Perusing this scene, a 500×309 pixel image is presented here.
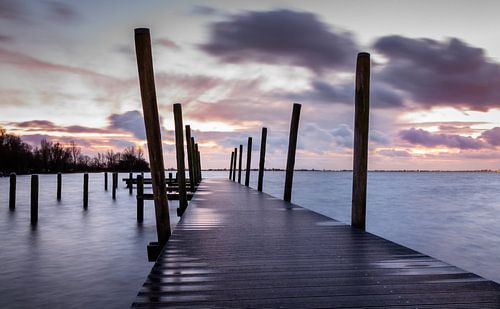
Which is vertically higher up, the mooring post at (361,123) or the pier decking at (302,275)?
the mooring post at (361,123)

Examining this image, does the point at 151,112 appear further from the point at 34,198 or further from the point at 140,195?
the point at 34,198

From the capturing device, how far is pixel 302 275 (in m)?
3.73

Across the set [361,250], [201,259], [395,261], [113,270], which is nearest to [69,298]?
[113,270]

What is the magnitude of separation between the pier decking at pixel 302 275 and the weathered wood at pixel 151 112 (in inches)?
26.6

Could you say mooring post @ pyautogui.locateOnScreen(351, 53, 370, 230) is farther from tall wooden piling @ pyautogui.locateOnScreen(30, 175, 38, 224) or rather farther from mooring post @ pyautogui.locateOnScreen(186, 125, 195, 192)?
mooring post @ pyautogui.locateOnScreen(186, 125, 195, 192)

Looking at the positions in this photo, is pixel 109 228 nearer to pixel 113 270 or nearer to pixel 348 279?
pixel 113 270

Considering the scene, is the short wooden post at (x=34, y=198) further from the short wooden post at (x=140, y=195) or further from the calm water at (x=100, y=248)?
the short wooden post at (x=140, y=195)

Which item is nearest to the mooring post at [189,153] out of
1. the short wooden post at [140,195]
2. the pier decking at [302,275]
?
the short wooden post at [140,195]

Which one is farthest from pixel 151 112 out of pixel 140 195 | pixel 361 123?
pixel 140 195

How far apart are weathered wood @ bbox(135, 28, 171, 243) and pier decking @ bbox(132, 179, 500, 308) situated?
0.68 meters

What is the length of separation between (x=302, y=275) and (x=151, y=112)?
344 centimetres

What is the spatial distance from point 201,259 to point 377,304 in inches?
80.4

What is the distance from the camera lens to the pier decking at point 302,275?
3.04 metres

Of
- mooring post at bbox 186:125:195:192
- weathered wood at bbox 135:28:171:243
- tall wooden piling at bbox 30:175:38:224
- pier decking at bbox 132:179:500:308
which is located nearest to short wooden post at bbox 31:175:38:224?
tall wooden piling at bbox 30:175:38:224
